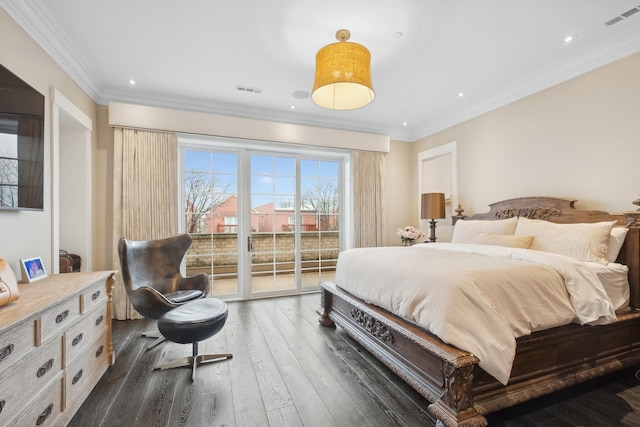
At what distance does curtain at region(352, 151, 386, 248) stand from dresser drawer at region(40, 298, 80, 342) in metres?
3.63

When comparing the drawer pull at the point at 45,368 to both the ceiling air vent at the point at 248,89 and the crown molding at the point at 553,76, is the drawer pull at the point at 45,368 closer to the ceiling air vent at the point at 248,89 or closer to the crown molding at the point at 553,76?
the ceiling air vent at the point at 248,89

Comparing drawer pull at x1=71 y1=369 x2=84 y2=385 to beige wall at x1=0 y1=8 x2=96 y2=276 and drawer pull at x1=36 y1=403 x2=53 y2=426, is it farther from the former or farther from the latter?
beige wall at x1=0 y1=8 x2=96 y2=276

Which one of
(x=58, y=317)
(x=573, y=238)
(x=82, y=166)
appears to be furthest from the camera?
(x=82, y=166)

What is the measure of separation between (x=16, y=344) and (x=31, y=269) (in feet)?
3.40

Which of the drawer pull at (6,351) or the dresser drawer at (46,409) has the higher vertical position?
the drawer pull at (6,351)

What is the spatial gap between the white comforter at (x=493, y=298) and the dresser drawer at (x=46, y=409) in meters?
2.13

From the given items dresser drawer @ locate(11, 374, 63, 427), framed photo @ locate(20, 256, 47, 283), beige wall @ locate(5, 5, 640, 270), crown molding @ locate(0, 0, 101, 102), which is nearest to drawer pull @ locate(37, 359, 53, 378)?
dresser drawer @ locate(11, 374, 63, 427)

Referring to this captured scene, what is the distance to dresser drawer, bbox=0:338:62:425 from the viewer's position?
125cm

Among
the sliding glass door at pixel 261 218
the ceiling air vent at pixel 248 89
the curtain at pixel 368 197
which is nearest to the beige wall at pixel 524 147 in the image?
the sliding glass door at pixel 261 218

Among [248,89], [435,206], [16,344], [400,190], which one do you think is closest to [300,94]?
[248,89]

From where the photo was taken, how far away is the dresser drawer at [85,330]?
1.79m

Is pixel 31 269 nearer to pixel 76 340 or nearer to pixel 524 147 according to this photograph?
pixel 76 340

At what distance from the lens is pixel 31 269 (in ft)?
6.77

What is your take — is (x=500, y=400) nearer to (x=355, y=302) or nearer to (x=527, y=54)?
(x=355, y=302)
